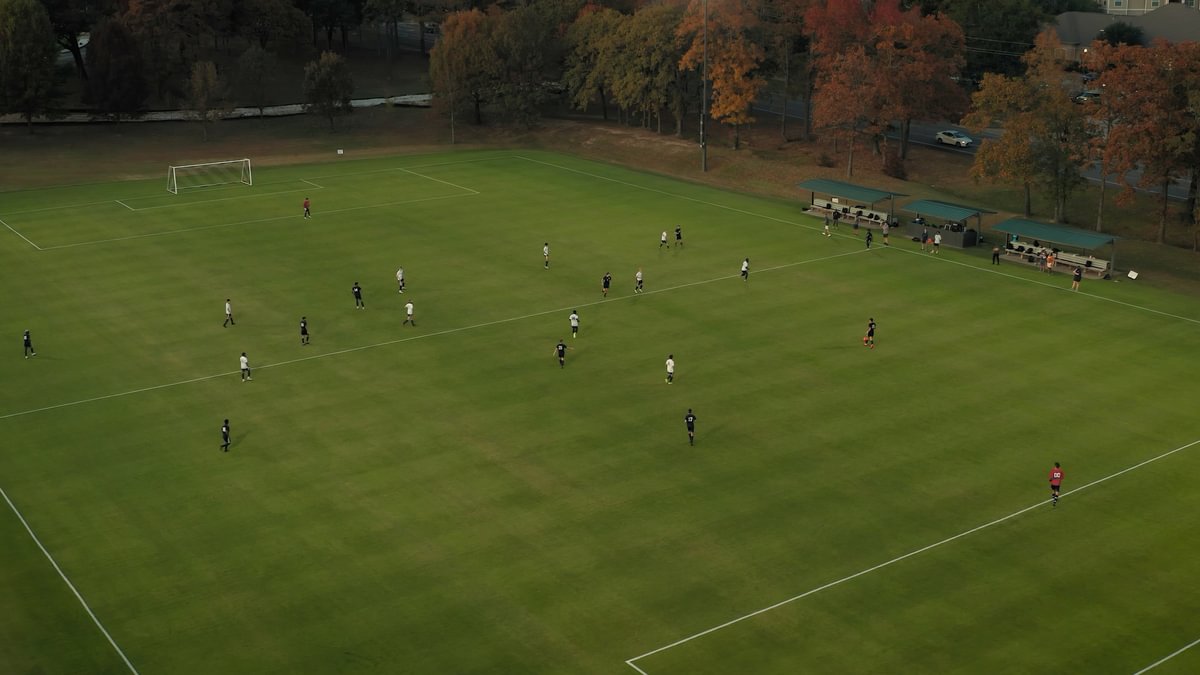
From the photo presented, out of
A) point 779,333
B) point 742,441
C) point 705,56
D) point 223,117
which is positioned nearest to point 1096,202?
point 705,56

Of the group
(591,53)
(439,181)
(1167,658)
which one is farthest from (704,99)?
(1167,658)

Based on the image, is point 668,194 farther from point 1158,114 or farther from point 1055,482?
point 1055,482

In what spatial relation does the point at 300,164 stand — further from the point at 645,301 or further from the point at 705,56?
the point at 645,301

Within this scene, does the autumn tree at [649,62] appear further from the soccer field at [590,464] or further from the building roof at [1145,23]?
the building roof at [1145,23]

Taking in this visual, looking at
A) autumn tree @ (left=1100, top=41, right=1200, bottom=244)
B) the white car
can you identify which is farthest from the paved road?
autumn tree @ (left=1100, top=41, right=1200, bottom=244)

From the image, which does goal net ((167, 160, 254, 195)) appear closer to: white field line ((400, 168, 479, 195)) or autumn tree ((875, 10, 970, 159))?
white field line ((400, 168, 479, 195))

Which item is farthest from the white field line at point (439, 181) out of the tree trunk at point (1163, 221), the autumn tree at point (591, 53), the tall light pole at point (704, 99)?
the tree trunk at point (1163, 221)
